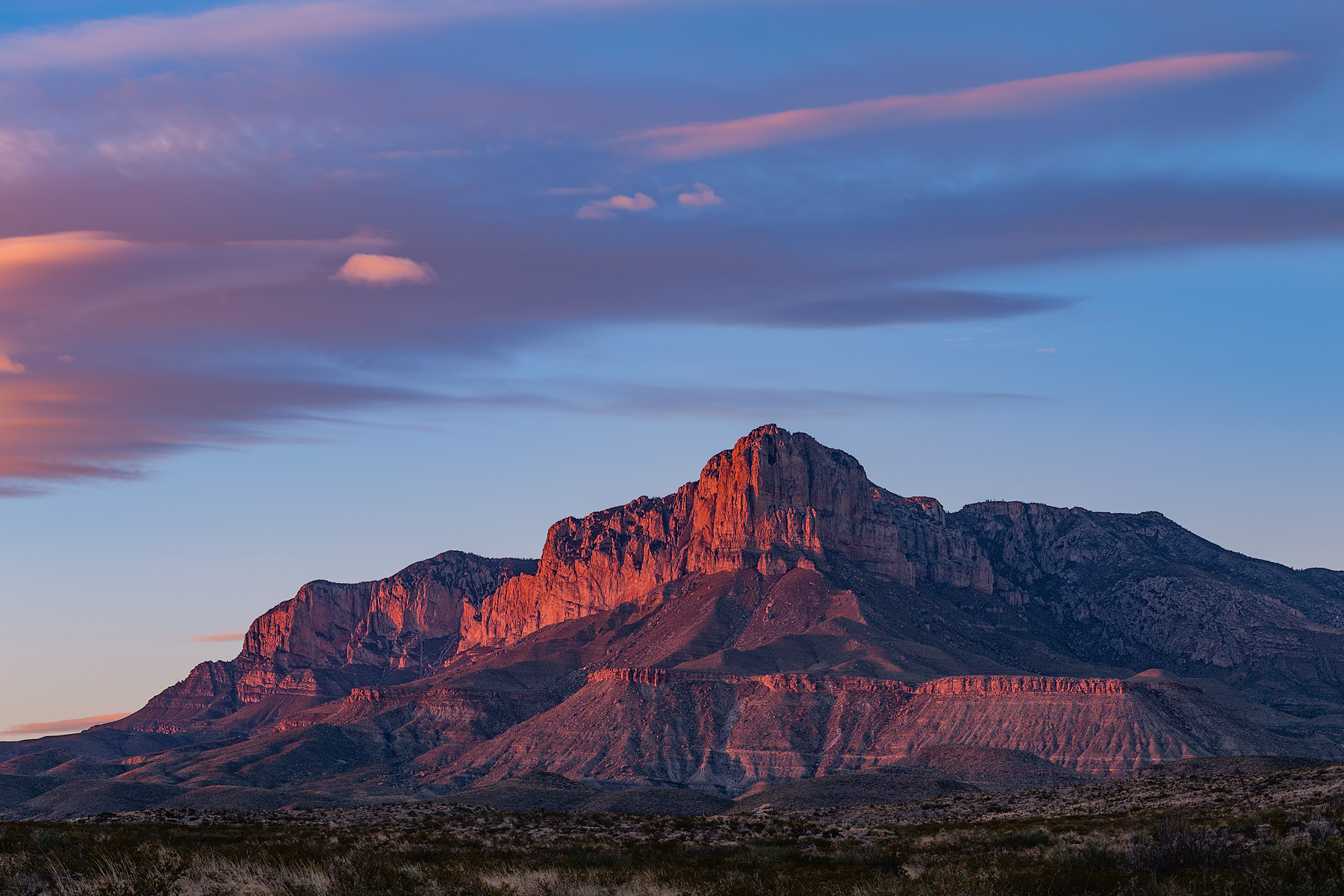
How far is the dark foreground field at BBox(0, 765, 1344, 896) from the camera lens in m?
46.4

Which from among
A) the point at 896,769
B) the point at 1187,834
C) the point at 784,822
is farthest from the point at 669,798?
the point at 1187,834

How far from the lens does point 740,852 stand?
65.4 metres

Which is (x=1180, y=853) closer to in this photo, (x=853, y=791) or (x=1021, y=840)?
(x=1021, y=840)

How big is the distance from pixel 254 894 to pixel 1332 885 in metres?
30.6

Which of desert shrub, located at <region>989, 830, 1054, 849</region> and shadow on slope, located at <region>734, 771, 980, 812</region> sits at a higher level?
desert shrub, located at <region>989, 830, 1054, 849</region>

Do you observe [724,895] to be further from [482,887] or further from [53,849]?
[53,849]

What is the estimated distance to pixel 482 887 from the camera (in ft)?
155

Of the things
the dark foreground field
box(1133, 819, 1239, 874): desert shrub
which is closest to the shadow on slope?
the dark foreground field

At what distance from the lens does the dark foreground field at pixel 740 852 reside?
4644 cm

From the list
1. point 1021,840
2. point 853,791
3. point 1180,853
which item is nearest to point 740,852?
point 1021,840

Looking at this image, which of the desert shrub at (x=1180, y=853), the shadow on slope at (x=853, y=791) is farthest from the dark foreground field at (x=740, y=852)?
the shadow on slope at (x=853, y=791)

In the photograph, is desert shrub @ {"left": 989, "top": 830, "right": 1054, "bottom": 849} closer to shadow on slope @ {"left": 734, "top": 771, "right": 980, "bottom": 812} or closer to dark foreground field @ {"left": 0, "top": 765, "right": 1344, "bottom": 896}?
dark foreground field @ {"left": 0, "top": 765, "right": 1344, "bottom": 896}

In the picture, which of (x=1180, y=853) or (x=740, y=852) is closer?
(x=1180, y=853)

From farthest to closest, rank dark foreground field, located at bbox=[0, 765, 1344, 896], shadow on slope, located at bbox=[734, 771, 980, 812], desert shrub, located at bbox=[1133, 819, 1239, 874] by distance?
shadow on slope, located at bbox=[734, 771, 980, 812], desert shrub, located at bbox=[1133, 819, 1239, 874], dark foreground field, located at bbox=[0, 765, 1344, 896]
